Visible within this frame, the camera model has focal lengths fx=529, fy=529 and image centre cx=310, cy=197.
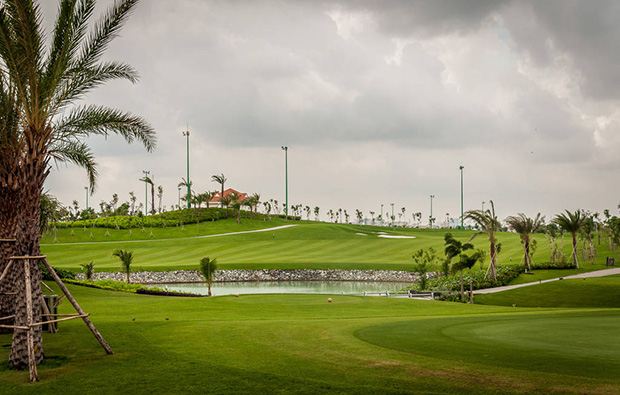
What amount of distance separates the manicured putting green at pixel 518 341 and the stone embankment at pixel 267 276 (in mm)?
42171

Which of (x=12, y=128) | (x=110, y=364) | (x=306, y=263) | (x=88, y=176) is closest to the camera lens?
(x=110, y=364)

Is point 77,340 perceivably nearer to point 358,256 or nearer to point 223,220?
point 358,256

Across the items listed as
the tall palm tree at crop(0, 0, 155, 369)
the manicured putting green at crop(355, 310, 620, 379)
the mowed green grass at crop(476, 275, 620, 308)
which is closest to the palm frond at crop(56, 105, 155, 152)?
the tall palm tree at crop(0, 0, 155, 369)

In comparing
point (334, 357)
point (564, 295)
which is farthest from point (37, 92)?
point (564, 295)

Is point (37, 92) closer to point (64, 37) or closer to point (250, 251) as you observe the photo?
point (64, 37)

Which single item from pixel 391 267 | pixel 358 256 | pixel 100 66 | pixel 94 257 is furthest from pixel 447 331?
pixel 94 257

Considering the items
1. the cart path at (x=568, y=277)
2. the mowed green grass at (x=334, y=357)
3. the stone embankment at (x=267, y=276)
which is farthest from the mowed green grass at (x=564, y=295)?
the stone embankment at (x=267, y=276)

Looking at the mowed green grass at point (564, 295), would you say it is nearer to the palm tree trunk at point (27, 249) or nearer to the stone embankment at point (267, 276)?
the stone embankment at point (267, 276)

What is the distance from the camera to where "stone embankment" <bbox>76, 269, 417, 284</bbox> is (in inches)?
2306

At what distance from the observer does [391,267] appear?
62.1m

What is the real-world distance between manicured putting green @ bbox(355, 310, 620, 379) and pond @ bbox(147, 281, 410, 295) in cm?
3091

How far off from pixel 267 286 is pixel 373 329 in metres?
39.0

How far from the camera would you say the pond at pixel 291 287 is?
48.8 meters

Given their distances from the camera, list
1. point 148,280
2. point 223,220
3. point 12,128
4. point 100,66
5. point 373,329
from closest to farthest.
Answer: point 12,128
point 100,66
point 373,329
point 148,280
point 223,220
